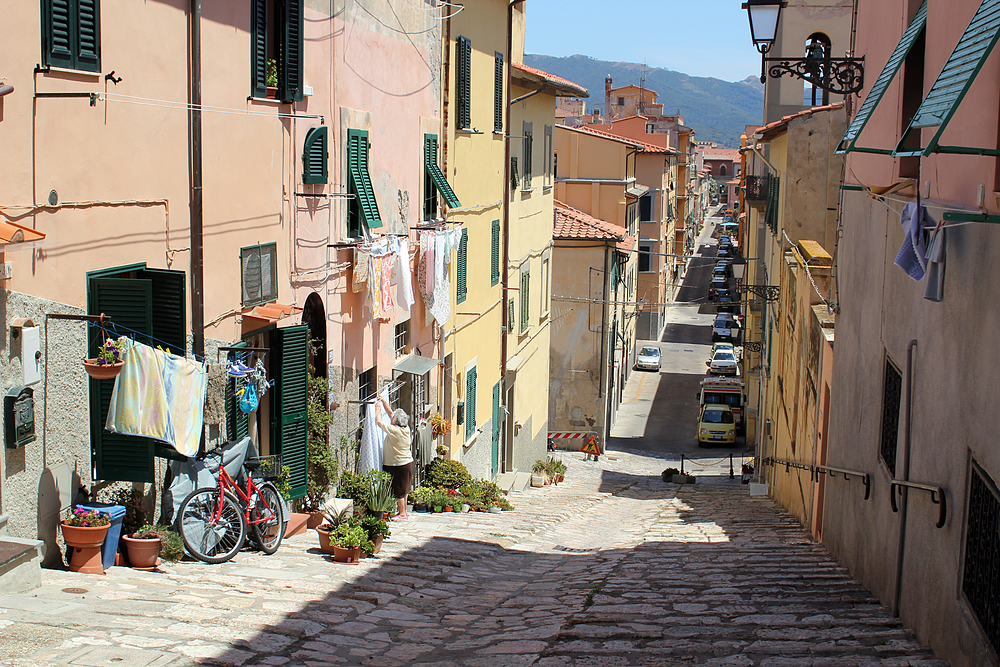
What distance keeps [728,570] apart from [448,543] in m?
3.99

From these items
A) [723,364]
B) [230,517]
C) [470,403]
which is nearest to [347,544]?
[230,517]

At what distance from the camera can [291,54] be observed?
11.5 metres

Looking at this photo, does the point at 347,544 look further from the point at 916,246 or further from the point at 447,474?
the point at 447,474

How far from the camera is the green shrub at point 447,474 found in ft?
55.0

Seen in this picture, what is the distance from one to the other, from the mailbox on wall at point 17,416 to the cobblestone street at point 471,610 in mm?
1114

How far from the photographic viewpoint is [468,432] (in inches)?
790

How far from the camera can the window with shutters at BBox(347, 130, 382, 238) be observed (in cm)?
1337

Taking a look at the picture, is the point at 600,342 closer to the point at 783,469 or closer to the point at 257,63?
the point at 783,469

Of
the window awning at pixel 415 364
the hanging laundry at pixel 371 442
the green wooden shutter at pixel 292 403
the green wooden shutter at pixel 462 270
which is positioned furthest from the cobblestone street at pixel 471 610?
the green wooden shutter at pixel 462 270

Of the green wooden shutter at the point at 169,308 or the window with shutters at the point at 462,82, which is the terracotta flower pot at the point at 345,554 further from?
the window with shutters at the point at 462,82

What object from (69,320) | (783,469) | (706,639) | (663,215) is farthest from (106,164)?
(663,215)

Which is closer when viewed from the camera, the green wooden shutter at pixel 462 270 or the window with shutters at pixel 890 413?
the window with shutters at pixel 890 413

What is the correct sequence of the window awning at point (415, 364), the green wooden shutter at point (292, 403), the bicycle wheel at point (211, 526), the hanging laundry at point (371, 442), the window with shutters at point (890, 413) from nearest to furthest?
the window with shutters at point (890, 413), the bicycle wheel at point (211, 526), the green wooden shutter at point (292, 403), the hanging laundry at point (371, 442), the window awning at point (415, 364)

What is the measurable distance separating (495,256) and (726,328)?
39.6m
